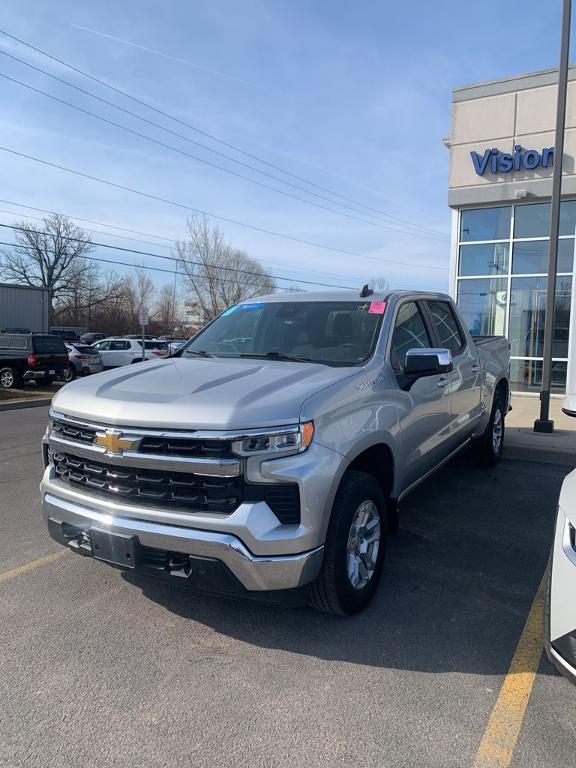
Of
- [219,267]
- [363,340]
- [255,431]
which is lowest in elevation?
[255,431]

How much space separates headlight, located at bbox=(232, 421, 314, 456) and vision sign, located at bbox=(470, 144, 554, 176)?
39.6 feet

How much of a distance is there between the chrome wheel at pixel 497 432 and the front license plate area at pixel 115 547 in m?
4.94

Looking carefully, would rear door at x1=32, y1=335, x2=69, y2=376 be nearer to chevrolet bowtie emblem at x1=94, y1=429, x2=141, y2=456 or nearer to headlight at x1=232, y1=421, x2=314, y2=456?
chevrolet bowtie emblem at x1=94, y1=429, x2=141, y2=456

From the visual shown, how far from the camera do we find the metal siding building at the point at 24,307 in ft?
92.3

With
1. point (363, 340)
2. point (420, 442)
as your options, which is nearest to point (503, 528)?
point (420, 442)

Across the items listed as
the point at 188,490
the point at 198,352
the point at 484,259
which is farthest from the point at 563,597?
the point at 484,259

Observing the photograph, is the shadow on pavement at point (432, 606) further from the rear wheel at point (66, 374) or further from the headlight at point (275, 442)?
the rear wheel at point (66, 374)

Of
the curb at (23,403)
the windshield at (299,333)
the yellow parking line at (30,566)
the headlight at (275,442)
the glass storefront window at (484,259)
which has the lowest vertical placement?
the curb at (23,403)

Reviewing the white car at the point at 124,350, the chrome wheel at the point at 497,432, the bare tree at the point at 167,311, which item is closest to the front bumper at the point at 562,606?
the chrome wheel at the point at 497,432

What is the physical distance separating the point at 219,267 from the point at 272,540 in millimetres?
43939

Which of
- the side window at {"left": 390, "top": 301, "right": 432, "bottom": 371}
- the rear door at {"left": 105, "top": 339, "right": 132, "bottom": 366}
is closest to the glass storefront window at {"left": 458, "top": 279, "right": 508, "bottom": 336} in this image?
the side window at {"left": 390, "top": 301, "right": 432, "bottom": 371}

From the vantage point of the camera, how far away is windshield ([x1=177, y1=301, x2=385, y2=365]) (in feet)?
13.1

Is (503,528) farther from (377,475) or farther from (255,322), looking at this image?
(255,322)

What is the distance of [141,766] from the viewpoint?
2.23 meters
